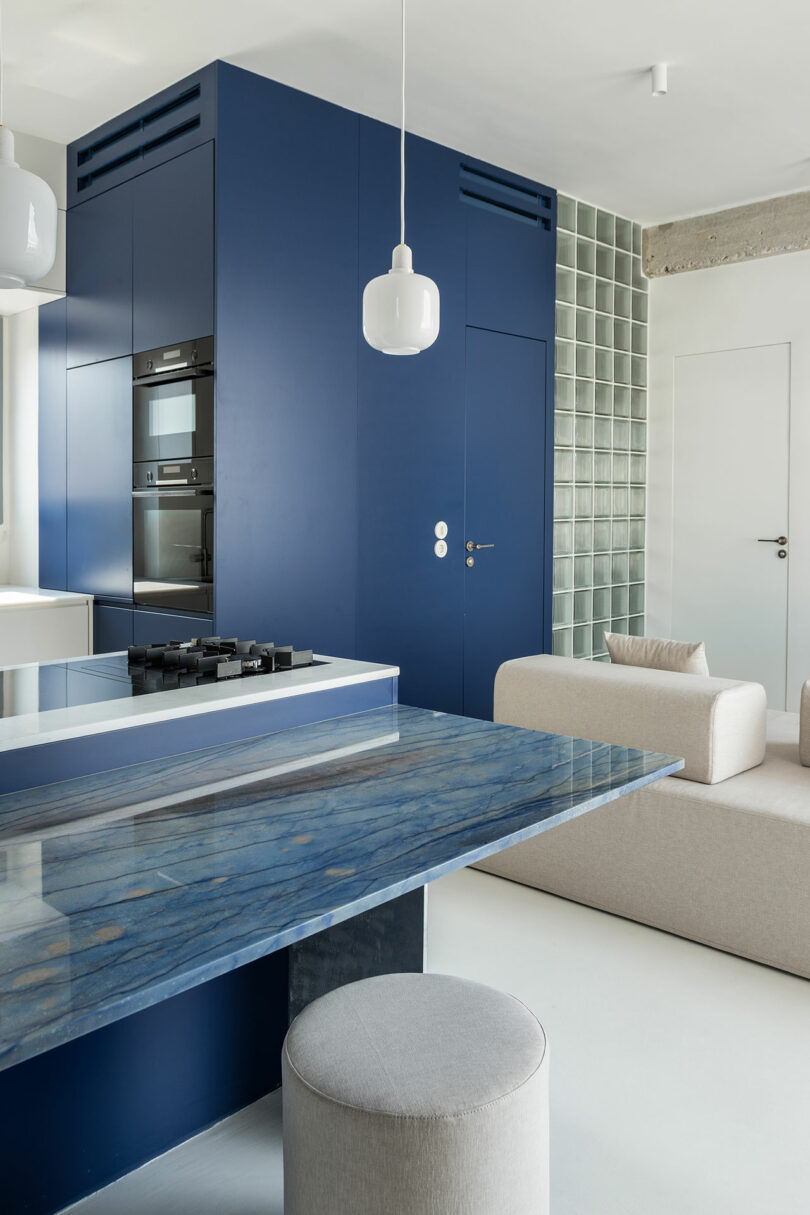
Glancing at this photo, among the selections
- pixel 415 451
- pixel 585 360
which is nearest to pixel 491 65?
pixel 415 451

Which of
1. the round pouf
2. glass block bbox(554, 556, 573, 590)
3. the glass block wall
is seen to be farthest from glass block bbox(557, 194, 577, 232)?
the round pouf

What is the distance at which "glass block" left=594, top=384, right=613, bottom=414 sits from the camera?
5266 millimetres

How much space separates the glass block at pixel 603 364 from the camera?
5.25 meters

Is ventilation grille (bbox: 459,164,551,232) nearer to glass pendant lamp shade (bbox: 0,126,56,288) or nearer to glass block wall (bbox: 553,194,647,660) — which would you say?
glass block wall (bbox: 553,194,647,660)

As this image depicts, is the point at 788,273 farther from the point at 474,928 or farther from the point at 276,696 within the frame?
the point at 276,696

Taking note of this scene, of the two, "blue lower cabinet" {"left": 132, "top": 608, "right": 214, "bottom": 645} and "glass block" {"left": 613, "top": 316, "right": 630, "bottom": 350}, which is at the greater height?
"glass block" {"left": 613, "top": 316, "right": 630, "bottom": 350}

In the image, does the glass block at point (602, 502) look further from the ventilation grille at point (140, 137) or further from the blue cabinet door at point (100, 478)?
the ventilation grille at point (140, 137)

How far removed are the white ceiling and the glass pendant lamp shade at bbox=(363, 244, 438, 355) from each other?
1.48 meters

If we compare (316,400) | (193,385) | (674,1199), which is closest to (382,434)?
(316,400)

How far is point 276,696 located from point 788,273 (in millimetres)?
4265

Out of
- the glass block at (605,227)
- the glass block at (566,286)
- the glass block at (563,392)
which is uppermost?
the glass block at (605,227)

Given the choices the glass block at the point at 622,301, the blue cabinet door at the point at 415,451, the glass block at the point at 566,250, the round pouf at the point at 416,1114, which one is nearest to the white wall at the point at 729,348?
the glass block at the point at 622,301

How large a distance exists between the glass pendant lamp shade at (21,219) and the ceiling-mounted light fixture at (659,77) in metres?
2.60

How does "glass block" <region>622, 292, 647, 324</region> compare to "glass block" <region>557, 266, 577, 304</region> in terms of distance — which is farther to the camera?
"glass block" <region>622, 292, 647, 324</region>
